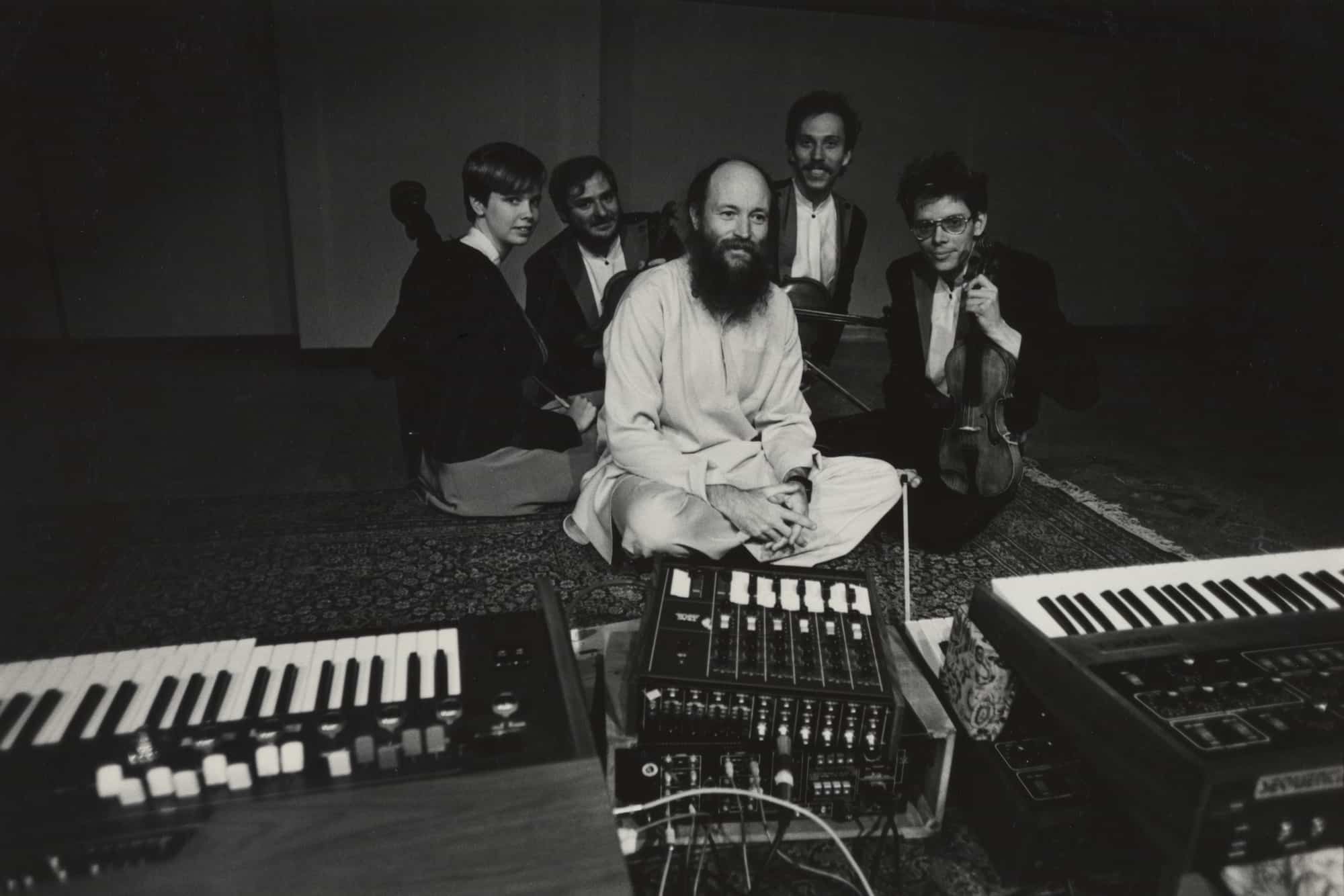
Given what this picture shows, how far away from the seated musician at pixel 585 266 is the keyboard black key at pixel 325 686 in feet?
8.35

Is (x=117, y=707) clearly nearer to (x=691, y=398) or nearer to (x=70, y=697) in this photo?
(x=70, y=697)

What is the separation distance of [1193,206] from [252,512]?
723cm

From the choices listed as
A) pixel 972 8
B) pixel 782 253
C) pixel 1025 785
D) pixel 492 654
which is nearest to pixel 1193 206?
pixel 972 8

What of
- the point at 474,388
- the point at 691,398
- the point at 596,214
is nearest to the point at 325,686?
the point at 691,398

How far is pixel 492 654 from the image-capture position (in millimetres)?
1332

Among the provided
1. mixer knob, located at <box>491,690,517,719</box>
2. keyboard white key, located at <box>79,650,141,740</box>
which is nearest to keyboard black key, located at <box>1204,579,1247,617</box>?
mixer knob, located at <box>491,690,517,719</box>

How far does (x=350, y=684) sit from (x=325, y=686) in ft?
0.11

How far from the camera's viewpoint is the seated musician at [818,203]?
3967 millimetres

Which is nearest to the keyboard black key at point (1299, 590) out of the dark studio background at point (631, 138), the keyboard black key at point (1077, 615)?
the keyboard black key at point (1077, 615)

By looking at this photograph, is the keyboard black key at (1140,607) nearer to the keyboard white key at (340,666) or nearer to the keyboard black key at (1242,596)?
the keyboard black key at (1242,596)

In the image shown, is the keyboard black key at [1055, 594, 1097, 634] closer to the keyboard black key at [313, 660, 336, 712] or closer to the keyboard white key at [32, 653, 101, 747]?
the keyboard black key at [313, 660, 336, 712]

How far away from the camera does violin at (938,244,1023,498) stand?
3041 millimetres

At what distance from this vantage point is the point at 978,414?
10.0ft

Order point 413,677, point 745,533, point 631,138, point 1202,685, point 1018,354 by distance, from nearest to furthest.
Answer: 1. point 413,677
2. point 1202,685
3. point 745,533
4. point 1018,354
5. point 631,138
